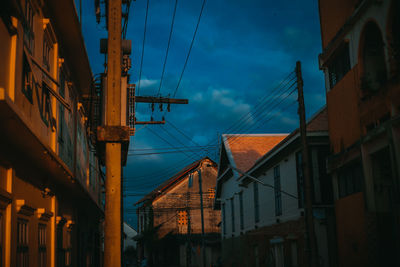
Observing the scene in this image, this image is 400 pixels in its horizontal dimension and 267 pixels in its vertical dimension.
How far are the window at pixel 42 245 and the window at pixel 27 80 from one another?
12.7 ft

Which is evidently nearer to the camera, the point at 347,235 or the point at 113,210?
the point at 113,210

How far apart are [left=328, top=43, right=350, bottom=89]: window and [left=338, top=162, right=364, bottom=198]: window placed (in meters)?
3.21

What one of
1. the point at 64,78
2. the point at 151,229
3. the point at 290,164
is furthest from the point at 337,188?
the point at 151,229

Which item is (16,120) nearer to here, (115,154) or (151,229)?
(115,154)

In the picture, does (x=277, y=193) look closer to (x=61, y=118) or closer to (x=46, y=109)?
(x=61, y=118)

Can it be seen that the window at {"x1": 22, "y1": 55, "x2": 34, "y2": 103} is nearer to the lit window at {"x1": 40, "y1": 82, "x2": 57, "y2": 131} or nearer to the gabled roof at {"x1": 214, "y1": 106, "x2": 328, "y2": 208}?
the lit window at {"x1": 40, "y1": 82, "x2": 57, "y2": 131}

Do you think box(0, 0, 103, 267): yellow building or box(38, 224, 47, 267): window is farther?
box(38, 224, 47, 267): window

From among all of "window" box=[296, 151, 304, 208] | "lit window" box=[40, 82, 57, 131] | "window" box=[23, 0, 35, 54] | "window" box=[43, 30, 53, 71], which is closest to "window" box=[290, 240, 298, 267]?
"window" box=[296, 151, 304, 208]

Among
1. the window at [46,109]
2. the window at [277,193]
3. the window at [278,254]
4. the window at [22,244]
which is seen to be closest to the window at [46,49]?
the window at [46,109]

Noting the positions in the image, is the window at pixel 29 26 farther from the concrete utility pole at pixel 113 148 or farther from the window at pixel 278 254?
the window at pixel 278 254

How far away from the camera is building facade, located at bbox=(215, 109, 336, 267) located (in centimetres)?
1930

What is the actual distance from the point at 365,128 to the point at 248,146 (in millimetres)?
18867

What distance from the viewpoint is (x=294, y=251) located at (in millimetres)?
21141

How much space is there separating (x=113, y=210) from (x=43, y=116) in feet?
15.7
